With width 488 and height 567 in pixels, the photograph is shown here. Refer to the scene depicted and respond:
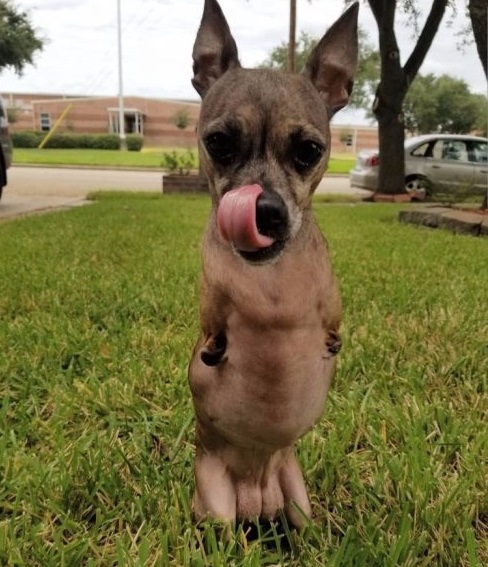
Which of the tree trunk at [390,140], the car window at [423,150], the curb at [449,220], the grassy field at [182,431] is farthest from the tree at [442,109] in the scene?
the grassy field at [182,431]

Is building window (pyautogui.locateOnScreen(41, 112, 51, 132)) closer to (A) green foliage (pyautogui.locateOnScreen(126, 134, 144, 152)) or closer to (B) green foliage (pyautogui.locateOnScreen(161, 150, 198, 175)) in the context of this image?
(A) green foliage (pyautogui.locateOnScreen(126, 134, 144, 152))

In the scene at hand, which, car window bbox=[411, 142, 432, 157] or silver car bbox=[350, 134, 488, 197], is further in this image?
car window bbox=[411, 142, 432, 157]

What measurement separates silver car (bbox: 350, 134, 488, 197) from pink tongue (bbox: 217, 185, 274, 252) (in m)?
13.5

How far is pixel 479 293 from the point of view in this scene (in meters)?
3.70

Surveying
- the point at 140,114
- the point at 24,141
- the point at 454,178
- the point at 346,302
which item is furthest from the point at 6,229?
the point at 140,114

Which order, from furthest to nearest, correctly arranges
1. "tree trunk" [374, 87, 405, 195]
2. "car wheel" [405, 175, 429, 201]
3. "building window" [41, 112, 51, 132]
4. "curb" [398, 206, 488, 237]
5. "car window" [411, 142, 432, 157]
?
"building window" [41, 112, 51, 132] < "car window" [411, 142, 432, 157] < "car wheel" [405, 175, 429, 201] < "tree trunk" [374, 87, 405, 195] < "curb" [398, 206, 488, 237]

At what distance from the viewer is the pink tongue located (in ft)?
3.40

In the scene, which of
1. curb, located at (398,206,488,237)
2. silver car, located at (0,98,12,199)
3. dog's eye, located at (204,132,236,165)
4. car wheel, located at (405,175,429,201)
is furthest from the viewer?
car wheel, located at (405,175,429,201)

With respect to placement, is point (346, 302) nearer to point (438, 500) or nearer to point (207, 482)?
point (438, 500)

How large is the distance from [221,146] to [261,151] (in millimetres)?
77

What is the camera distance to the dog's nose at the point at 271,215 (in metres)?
1.06

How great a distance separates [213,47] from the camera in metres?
1.35

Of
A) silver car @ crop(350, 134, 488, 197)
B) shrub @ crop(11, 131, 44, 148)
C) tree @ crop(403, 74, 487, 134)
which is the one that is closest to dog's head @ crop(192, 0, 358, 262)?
silver car @ crop(350, 134, 488, 197)

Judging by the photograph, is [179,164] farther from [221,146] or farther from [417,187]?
[221,146]
